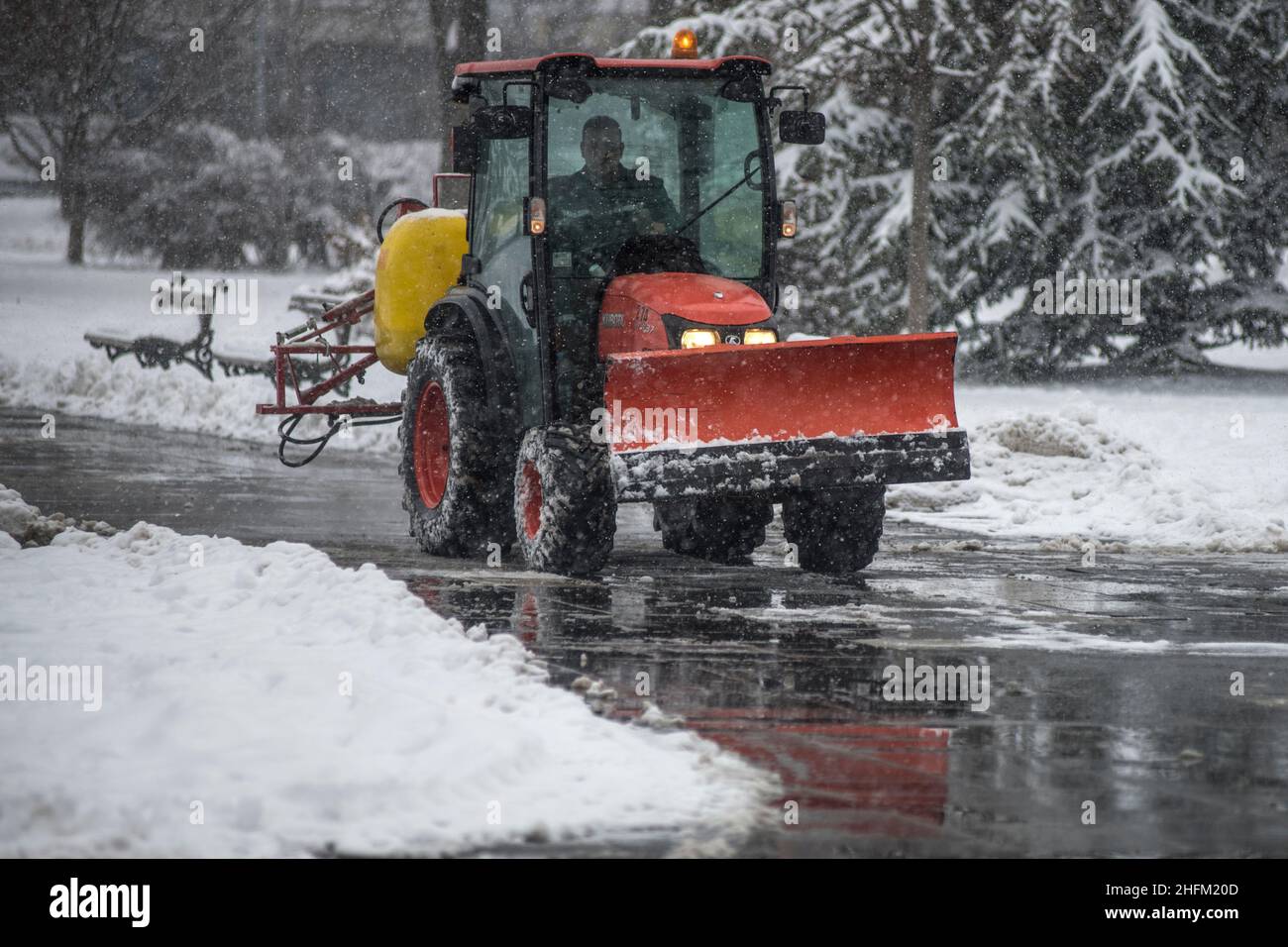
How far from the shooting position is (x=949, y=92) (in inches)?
885

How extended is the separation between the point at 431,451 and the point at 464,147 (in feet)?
7.46

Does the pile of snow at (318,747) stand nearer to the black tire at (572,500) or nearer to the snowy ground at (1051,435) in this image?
the black tire at (572,500)

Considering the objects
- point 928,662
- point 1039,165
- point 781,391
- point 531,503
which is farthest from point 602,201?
point 1039,165

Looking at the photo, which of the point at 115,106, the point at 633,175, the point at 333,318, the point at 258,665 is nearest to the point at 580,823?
the point at 258,665

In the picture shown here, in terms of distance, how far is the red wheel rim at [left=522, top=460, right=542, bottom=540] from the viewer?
422 inches

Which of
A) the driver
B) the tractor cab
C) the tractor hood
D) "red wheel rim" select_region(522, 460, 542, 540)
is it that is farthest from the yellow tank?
the tractor hood

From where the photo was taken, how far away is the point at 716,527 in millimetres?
11633

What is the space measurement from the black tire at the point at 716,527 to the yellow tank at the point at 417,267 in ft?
6.89

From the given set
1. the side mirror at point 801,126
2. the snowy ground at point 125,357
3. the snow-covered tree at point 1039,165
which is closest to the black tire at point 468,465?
the side mirror at point 801,126

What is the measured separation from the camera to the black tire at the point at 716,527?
37.6ft

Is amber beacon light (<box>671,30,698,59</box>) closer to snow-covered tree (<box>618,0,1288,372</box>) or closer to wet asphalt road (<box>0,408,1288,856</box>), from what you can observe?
wet asphalt road (<box>0,408,1288,856</box>)

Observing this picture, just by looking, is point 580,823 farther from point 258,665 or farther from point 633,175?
point 633,175

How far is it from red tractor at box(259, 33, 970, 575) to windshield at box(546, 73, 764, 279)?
0.04ft

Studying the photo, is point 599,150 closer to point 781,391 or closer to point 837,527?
point 781,391
